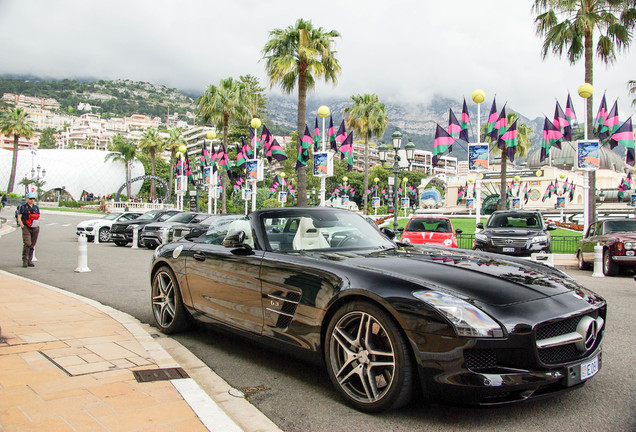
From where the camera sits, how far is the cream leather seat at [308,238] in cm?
442

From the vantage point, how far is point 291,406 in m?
A: 3.49

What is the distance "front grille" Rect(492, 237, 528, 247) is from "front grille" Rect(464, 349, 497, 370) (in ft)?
41.5

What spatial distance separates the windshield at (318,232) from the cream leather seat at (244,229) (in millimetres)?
164

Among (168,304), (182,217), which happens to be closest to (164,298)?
(168,304)

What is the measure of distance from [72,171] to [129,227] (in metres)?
110

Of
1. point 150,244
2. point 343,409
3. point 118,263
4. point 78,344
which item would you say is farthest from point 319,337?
point 150,244

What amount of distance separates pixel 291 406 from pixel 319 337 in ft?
1.67

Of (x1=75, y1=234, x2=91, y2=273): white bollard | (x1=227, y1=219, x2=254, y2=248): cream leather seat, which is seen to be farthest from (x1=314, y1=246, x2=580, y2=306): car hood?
(x1=75, y1=234, x2=91, y2=273): white bollard

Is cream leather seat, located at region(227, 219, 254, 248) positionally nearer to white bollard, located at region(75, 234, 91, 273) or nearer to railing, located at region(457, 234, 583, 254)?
white bollard, located at region(75, 234, 91, 273)

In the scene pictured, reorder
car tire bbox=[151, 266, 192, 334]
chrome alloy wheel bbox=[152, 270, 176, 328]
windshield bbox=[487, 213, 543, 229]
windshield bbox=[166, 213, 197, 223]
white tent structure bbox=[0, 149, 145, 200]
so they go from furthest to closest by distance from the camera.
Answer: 1. white tent structure bbox=[0, 149, 145, 200]
2. windshield bbox=[166, 213, 197, 223]
3. windshield bbox=[487, 213, 543, 229]
4. chrome alloy wheel bbox=[152, 270, 176, 328]
5. car tire bbox=[151, 266, 192, 334]

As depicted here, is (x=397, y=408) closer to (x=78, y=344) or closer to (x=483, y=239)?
(x=78, y=344)

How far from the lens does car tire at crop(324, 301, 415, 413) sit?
10.1 feet

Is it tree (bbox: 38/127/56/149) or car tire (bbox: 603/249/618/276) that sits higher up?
tree (bbox: 38/127/56/149)

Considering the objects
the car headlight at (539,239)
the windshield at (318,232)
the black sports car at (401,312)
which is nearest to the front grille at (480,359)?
the black sports car at (401,312)
